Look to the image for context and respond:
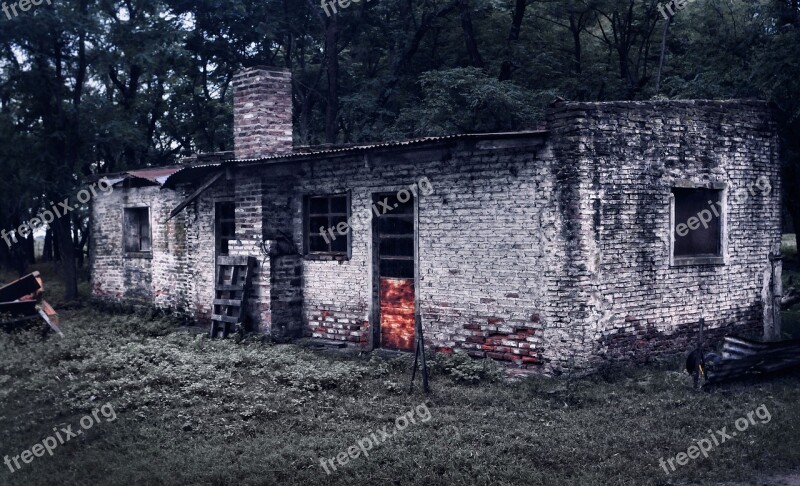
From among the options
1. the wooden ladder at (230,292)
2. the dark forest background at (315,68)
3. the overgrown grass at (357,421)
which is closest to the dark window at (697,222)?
the overgrown grass at (357,421)

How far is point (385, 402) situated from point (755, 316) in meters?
6.71

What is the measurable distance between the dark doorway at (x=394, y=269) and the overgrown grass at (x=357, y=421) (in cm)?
88

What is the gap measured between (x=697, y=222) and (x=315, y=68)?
16.4m

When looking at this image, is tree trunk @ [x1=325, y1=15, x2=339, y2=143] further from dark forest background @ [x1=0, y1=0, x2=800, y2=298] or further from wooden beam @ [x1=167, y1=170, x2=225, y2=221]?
wooden beam @ [x1=167, y1=170, x2=225, y2=221]

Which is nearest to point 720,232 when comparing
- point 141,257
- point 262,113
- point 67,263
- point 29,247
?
point 262,113

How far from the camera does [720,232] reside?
11.0 meters

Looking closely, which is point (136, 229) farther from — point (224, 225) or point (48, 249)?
point (48, 249)

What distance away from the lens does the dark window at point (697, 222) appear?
34.6 ft

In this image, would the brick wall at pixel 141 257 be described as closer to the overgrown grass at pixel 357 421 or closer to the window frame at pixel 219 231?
the window frame at pixel 219 231

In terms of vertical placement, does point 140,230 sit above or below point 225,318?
above

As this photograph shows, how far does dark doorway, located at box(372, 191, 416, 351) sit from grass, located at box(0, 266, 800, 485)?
86 centimetres

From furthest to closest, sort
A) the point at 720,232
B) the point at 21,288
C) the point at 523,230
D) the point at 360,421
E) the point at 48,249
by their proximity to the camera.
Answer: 1. the point at 48,249
2. the point at 21,288
3. the point at 720,232
4. the point at 523,230
5. the point at 360,421

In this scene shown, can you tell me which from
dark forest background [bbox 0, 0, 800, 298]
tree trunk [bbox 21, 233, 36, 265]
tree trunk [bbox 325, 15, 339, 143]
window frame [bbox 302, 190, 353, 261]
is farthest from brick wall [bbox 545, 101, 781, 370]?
tree trunk [bbox 21, 233, 36, 265]

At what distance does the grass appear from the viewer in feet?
21.6
